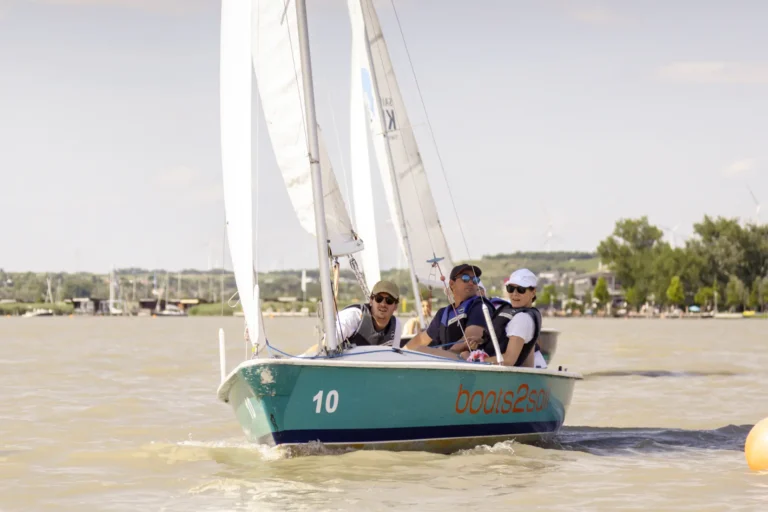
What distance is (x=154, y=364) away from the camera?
112 ft

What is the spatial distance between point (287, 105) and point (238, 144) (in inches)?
31.9

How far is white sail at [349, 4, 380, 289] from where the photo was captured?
24.6m

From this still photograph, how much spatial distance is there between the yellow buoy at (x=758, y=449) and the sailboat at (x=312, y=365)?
220 cm

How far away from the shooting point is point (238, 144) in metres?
12.6

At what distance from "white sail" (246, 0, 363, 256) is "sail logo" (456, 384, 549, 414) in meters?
1.97

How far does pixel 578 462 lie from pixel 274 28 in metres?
5.44

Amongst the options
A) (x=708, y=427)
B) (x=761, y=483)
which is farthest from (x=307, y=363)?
(x=708, y=427)

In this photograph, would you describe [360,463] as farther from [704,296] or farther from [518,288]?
[704,296]

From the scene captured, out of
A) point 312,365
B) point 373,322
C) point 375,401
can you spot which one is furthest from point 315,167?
point 375,401

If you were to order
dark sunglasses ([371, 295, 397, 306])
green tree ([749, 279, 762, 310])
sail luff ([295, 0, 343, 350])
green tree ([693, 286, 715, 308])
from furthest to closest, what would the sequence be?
green tree ([693, 286, 715, 308]) → green tree ([749, 279, 762, 310]) → dark sunglasses ([371, 295, 397, 306]) → sail luff ([295, 0, 343, 350])

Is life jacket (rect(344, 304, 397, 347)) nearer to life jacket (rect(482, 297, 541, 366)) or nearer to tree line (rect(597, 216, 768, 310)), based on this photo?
life jacket (rect(482, 297, 541, 366))

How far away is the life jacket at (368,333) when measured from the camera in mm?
12805

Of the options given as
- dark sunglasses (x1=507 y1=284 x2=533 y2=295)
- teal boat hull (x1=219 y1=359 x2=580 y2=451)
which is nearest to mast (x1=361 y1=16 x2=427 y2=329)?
dark sunglasses (x1=507 y1=284 x2=533 y2=295)

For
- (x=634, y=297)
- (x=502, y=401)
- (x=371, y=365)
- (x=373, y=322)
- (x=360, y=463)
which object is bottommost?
(x=360, y=463)
